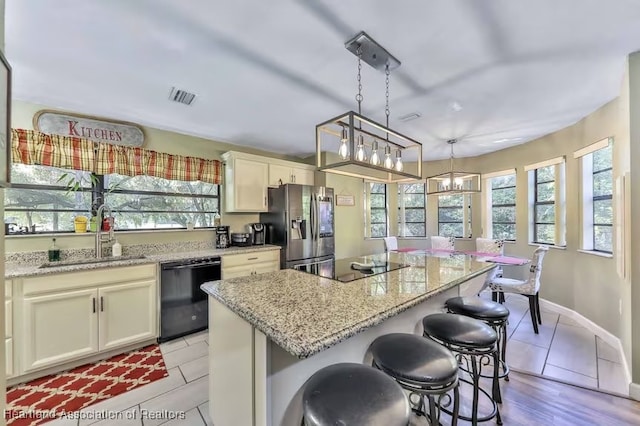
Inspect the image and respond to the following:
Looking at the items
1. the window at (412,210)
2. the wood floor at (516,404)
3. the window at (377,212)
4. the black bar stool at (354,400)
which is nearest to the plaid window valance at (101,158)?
the wood floor at (516,404)

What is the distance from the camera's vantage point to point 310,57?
1.98 metres

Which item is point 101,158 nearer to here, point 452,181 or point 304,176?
point 304,176

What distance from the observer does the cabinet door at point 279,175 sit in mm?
4152

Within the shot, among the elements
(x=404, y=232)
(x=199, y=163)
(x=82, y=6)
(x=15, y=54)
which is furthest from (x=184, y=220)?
(x=404, y=232)

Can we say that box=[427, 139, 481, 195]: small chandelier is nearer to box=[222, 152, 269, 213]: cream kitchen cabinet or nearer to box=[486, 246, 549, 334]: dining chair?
box=[486, 246, 549, 334]: dining chair

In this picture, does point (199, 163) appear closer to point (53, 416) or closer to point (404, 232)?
point (53, 416)

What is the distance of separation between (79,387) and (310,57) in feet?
10.5

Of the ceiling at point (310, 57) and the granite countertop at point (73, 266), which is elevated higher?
the ceiling at point (310, 57)

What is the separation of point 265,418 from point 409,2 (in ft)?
7.29

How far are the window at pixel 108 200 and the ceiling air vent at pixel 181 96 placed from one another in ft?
4.17

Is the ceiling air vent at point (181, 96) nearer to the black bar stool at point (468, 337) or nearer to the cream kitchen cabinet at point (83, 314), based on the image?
the cream kitchen cabinet at point (83, 314)

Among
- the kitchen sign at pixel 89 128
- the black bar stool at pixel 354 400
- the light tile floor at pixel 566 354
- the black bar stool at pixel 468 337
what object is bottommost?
the light tile floor at pixel 566 354

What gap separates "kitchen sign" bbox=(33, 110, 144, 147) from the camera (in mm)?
2707

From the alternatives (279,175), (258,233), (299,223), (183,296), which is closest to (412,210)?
(299,223)
